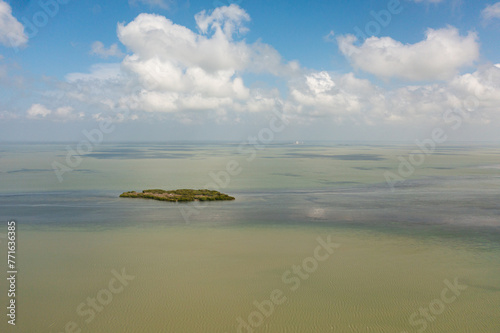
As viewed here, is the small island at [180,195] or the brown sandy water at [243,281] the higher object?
the small island at [180,195]

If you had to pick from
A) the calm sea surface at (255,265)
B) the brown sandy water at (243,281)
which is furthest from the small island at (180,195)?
the brown sandy water at (243,281)

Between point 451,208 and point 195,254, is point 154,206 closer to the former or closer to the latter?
point 195,254

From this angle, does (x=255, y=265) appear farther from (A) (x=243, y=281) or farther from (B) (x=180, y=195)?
(B) (x=180, y=195)

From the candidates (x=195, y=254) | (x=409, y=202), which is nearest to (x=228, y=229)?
(x=195, y=254)

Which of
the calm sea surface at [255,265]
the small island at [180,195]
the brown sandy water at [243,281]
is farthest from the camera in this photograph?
the small island at [180,195]

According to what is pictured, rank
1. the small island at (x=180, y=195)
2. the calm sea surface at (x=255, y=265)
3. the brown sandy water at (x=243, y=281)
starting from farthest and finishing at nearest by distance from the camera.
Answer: the small island at (x=180, y=195) → the calm sea surface at (x=255, y=265) → the brown sandy water at (x=243, y=281)

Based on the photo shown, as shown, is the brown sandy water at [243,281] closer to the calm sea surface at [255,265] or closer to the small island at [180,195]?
the calm sea surface at [255,265]

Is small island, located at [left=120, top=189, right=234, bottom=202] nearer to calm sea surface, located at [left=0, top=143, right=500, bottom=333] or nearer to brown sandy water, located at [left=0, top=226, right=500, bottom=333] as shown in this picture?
calm sea surface, located at [left=0, top=143, right=500, bottom=333]
